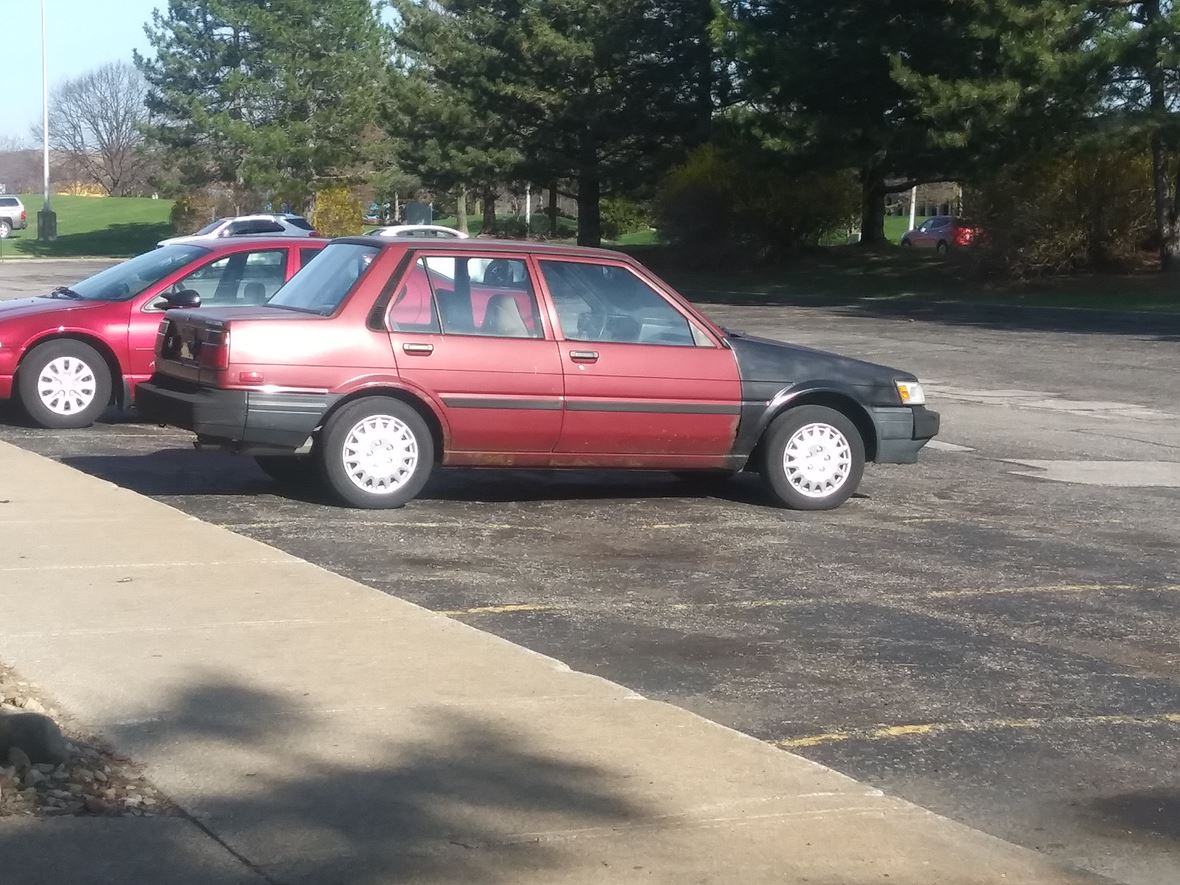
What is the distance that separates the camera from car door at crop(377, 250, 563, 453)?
1020cm

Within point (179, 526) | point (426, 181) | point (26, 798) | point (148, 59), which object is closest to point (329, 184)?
point (148, 59)

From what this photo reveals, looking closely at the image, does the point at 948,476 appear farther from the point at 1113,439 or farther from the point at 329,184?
the point at 329,184

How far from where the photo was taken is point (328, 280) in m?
10.5

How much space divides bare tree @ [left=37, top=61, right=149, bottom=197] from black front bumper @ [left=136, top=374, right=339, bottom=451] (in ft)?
376

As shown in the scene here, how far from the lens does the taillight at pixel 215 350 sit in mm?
9812

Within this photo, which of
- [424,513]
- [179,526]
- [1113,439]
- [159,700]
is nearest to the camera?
[159,700]

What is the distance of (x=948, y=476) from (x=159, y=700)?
802cm

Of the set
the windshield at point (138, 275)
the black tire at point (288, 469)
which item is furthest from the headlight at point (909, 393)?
the windshield at point (138, 275)

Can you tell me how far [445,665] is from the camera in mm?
6512

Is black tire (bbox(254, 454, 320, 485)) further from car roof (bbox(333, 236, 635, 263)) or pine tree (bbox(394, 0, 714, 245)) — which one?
pine tree (bbox(394, 0, 714, 245))

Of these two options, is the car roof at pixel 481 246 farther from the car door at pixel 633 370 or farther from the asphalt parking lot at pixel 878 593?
the asphalt parking lot at pixel 878 593

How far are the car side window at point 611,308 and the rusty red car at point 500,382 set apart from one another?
12mm

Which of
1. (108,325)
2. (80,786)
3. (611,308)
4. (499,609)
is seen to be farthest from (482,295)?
(80,786)

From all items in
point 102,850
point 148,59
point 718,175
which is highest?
point 148,59
